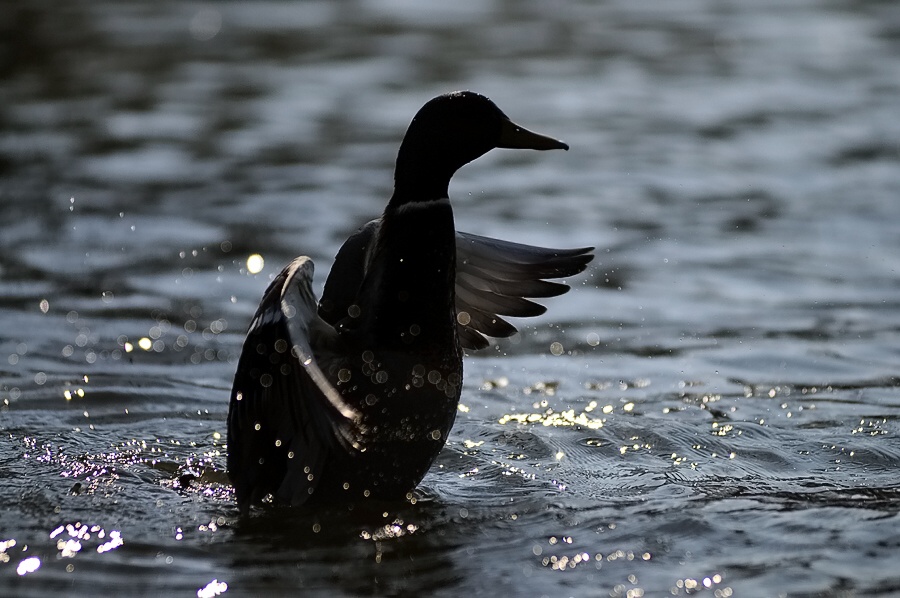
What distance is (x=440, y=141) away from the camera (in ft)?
18.5

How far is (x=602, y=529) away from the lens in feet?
17.4

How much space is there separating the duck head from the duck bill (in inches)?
3.3

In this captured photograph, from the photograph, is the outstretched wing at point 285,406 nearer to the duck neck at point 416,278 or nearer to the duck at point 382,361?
the duck at point 382,361

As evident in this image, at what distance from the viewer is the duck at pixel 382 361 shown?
5188mm

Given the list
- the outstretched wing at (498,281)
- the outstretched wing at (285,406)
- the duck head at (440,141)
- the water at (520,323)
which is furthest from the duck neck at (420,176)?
the water at (520,323)

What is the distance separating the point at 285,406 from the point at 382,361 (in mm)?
475

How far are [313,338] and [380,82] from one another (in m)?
9.21

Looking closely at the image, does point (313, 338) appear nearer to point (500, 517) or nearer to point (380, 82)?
point (500, 517)

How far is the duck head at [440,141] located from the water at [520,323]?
51.2 inches

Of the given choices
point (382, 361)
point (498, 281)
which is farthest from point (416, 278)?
point (498, 281)

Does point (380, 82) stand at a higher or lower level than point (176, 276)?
higher

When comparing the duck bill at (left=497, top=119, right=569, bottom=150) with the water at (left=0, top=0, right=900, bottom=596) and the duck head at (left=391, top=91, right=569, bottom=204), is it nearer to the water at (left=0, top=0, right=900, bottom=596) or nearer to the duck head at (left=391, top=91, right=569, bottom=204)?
the duck head at (left=391, top=91, right=569, bottom=204)

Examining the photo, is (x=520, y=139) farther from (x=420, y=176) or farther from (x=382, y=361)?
(x=382, y=361)

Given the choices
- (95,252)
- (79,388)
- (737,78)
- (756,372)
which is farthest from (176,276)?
(737,78)
